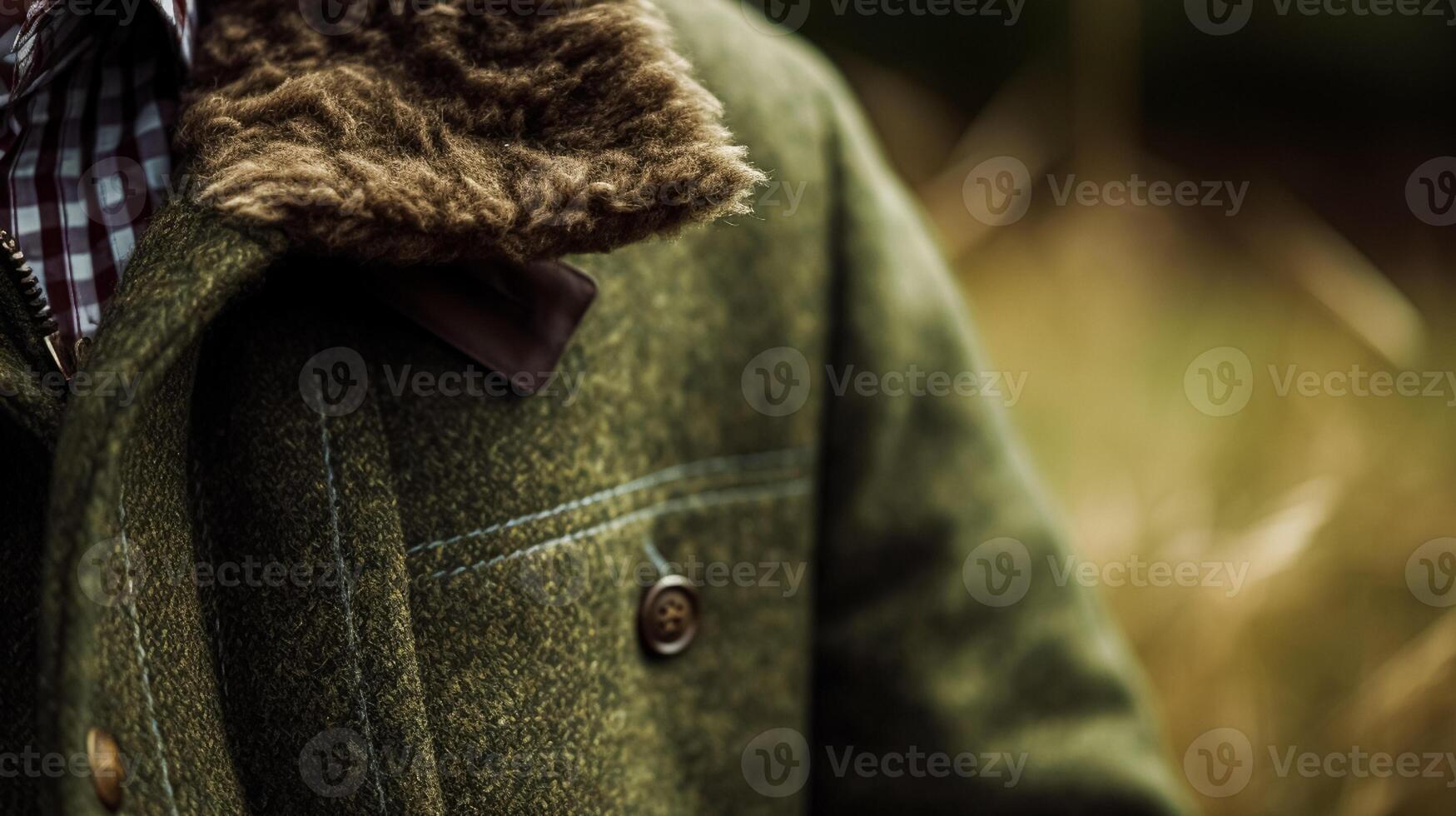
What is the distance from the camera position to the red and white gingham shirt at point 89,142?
75cm

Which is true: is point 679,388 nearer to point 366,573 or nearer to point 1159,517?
point 366,573

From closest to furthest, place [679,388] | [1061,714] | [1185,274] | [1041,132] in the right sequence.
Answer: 1. [679,388]
2. [1061,714]
3. [1185,274]
4. [1041,132]

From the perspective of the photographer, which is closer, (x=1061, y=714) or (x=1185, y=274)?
(x=1061, y=714)

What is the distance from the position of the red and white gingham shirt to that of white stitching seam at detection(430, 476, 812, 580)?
0.32 m

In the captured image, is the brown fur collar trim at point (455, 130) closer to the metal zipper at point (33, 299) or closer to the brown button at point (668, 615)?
the metal zipper at point (33, 299)

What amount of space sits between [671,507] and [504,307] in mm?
223

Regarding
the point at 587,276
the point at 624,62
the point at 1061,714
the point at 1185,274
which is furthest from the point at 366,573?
the point at 1185,274

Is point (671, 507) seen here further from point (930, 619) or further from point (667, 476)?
point (930, 619)

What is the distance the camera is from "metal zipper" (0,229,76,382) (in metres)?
0.62

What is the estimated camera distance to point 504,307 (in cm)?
75

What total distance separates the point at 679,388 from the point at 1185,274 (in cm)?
178

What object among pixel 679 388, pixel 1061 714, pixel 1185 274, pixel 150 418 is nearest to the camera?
pixel 150 418

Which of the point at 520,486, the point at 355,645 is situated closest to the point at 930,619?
the point at 520,486

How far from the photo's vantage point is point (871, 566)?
0.98 m
